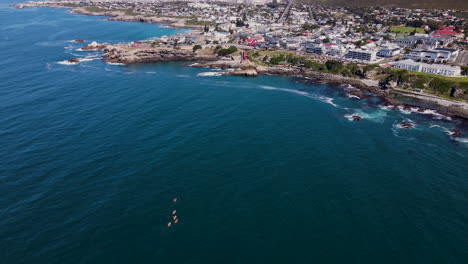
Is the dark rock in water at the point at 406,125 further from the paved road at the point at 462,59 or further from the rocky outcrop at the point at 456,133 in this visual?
the paved road at the point at 462,59

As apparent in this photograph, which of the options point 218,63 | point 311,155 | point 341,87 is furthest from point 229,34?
point 311,155

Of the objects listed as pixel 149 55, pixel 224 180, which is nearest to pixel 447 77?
pixel 224 180

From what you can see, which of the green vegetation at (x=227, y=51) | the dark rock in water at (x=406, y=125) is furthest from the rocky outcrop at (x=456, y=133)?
the green vegetation at (x=227, y=51)

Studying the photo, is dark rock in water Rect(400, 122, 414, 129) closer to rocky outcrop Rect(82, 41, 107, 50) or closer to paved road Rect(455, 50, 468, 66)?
paved road Rect(455, 50, 468, 66)

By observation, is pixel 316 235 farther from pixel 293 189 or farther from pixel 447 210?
pixel 447 210

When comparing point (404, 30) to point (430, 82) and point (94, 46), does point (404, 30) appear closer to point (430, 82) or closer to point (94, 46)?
point (430, 82)
